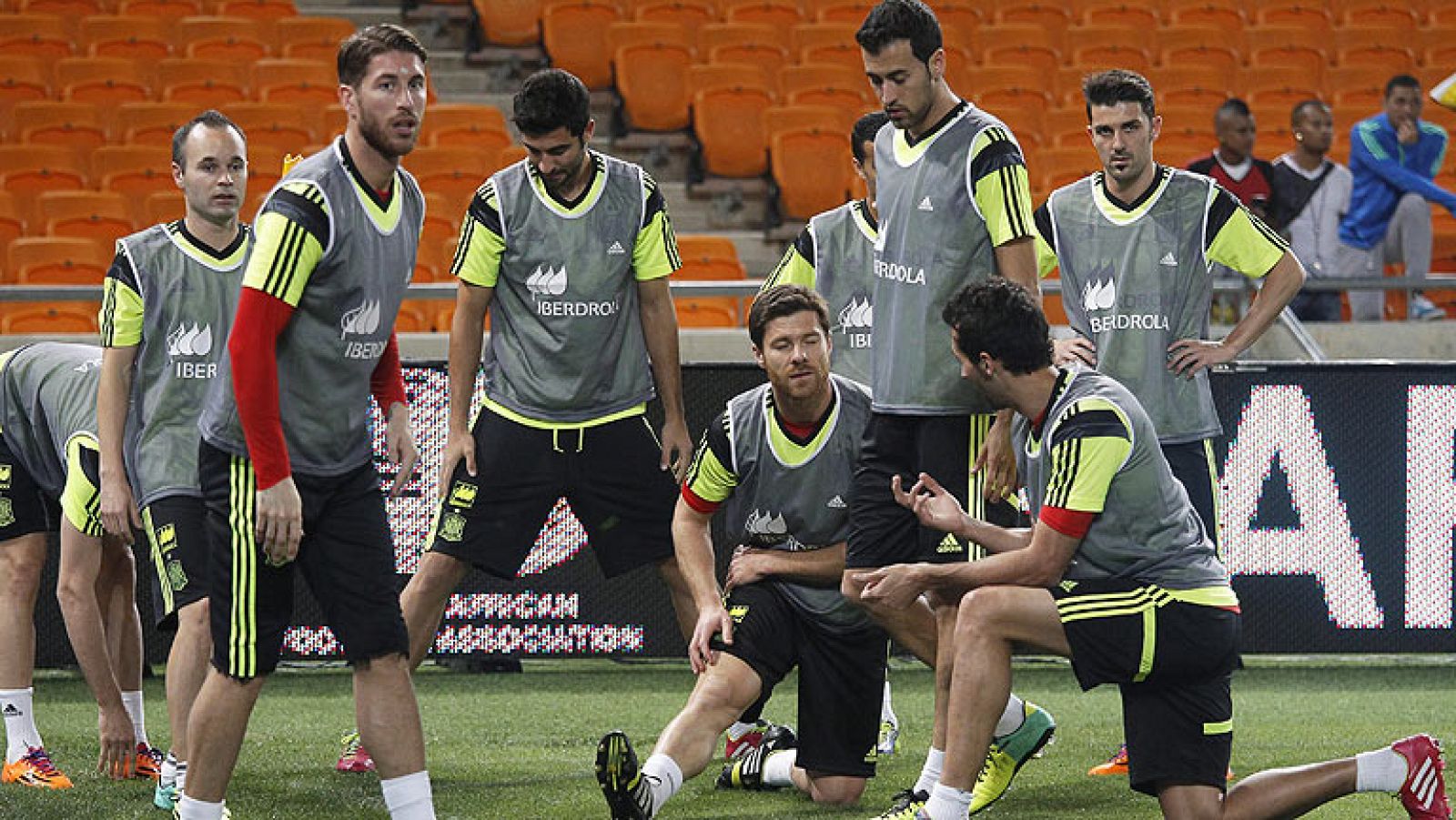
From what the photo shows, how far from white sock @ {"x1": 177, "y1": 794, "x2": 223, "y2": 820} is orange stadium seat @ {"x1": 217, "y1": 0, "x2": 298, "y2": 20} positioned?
36.7 ft

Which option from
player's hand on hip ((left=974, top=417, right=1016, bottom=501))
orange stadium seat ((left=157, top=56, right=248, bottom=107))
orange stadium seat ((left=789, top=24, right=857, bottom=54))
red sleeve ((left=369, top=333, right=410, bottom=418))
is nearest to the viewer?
red sleeve ((left=369, top=333, right=410, bottom=418))

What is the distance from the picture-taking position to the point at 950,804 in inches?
183

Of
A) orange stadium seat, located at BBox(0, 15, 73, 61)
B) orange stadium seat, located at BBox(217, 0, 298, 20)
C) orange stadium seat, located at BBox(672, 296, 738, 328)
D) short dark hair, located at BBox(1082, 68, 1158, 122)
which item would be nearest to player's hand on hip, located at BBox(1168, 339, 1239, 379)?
short dark hair, located at BBox(1082, 68, 1158, 122)

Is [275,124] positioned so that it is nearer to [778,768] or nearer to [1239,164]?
[1239,164]

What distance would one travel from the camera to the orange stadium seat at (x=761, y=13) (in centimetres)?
1551

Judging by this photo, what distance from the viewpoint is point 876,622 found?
5.49 meters

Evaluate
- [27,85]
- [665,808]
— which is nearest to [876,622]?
[665,808]

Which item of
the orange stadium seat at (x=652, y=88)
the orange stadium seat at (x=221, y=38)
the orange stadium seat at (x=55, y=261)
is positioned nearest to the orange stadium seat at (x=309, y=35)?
the orange stadium seat at (x=221, y=38)

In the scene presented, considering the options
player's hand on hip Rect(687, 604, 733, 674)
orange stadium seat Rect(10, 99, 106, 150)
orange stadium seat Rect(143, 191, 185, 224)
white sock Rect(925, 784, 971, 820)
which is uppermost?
orange stadium seat Rect(10, 99, 106, 150)

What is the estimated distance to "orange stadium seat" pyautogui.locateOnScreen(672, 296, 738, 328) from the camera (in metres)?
10.5

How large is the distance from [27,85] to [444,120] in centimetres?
292

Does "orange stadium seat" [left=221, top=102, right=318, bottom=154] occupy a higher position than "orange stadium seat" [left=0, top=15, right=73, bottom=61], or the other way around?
"orange stadium seat" [left=0, top=15, right=73, bottom=61]

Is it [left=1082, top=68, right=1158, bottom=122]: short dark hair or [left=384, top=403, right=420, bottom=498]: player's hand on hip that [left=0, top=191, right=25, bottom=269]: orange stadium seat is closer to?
[left=384, top=403, right=420, bottom=498]: player's hand on hip

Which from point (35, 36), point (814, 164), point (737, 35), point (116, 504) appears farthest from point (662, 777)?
point (35, 36)
